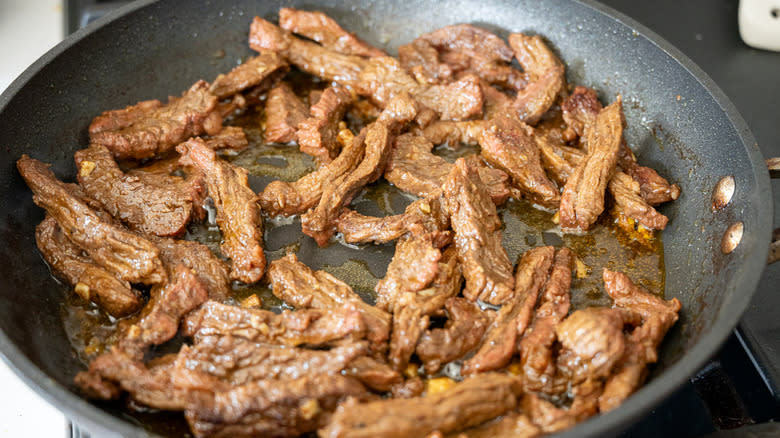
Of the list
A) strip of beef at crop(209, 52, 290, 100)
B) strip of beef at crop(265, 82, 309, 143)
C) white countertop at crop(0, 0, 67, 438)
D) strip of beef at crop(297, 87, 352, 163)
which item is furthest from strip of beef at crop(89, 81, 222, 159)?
white countertop at crop(0, 0, 67, 438)

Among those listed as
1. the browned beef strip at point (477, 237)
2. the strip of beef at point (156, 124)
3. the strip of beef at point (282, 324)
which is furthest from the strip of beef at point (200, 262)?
→ the browned beef strip at point (477, 237)

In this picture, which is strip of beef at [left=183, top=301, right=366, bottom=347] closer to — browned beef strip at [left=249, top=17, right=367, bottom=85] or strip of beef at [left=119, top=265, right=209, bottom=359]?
strip of beef at [left=119, top=265, right=209, bottom=359]

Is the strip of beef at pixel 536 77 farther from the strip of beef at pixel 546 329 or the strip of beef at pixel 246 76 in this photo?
the strip of beef at pixel 246 76

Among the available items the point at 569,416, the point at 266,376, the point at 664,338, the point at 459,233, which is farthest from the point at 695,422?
the point at 266,376

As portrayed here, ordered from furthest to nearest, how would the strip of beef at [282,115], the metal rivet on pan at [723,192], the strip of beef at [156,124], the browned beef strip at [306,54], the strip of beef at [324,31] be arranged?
1. the strip of beef at [324,31]
2. the browned beef strip at [306,54]
3. the strip of beef at [282,115]
4. the strip of beef at [156,124]
5. the metal rivet on pan at [723,192]

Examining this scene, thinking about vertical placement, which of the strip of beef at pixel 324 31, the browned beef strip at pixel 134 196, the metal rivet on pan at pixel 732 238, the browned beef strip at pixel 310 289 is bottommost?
the browned beef strip at pixel 310 289

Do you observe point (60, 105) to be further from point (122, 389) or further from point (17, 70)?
point (122, 389)
